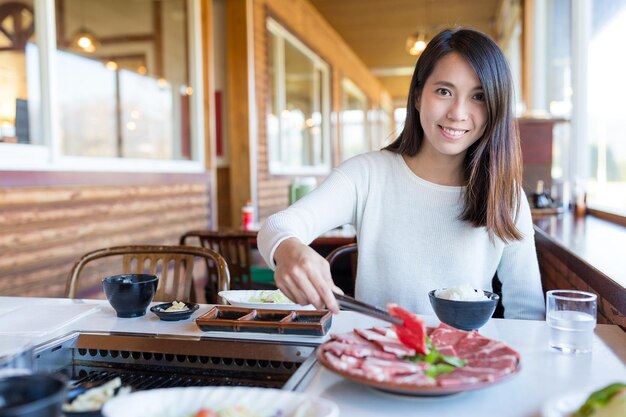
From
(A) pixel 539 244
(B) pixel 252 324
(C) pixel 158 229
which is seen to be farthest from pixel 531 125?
(B) pixel 252 324

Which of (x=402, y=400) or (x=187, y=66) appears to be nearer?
(x=402, y=400)

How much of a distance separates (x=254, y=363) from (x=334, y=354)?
0.23 metres

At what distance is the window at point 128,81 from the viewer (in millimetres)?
4445

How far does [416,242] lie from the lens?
159 cm

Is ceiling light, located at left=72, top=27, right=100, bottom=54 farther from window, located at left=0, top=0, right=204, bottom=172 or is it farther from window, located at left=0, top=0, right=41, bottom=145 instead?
window, located at left=0, top=0, right=41, bottom=145

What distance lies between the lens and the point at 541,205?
11.1 ft

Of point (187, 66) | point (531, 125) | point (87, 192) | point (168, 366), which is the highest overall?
point (187, 66)

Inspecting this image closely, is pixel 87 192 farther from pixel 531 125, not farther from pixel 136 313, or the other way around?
pixel 531 125

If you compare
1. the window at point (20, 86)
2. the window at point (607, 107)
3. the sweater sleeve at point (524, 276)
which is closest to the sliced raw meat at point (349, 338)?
the sweater sleeve at point (524, 276)

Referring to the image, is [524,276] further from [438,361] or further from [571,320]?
[438,361]

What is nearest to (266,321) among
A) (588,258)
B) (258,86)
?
(588,258)

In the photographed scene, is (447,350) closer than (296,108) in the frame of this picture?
Yes

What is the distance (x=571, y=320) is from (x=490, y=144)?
1.92 ft

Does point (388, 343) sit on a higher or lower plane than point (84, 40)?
lower
